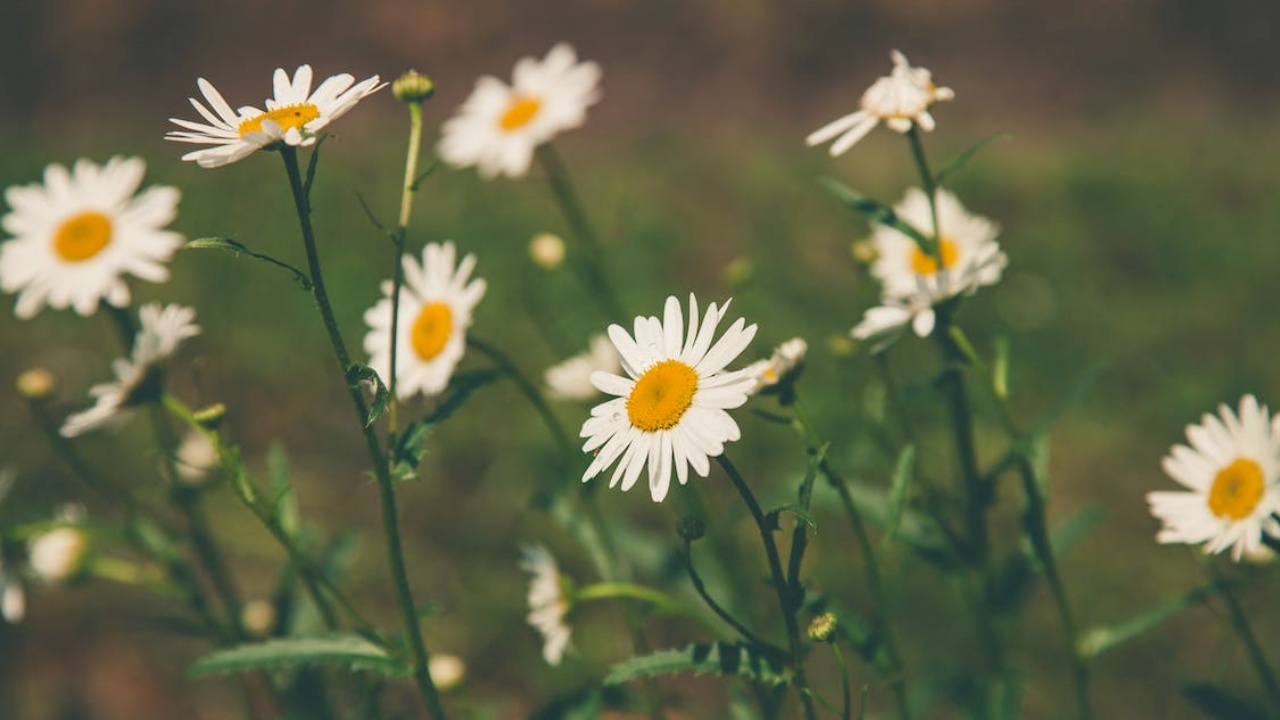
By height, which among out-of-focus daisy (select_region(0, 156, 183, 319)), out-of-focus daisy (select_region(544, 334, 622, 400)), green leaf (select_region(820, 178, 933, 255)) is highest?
out-of-focus daisy (select_region(0, 156, 183, 319))

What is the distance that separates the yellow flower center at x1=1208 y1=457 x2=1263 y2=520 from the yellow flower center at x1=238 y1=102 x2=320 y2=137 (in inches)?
49.2

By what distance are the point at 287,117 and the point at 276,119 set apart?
20mm

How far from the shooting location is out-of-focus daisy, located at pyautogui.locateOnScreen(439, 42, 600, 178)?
221cm

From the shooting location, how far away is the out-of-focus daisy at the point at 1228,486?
133cm

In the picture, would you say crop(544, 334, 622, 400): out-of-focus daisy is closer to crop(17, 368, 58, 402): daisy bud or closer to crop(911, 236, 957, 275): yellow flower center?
crop(911, 236, 957, 275): yellow flower center

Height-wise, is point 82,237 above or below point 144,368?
above

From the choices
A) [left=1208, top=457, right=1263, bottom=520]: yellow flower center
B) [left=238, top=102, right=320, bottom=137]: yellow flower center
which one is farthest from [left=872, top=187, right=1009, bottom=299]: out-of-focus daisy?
[left=238, top=102, right=320, bottom=137]: yellow flower center

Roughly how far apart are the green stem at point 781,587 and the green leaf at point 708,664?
23 mm

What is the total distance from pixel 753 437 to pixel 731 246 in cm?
106

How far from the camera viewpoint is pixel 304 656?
4.53ft

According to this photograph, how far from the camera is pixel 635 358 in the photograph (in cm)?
127

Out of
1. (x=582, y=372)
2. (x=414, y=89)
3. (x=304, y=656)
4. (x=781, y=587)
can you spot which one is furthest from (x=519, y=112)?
(x=781, y=587)

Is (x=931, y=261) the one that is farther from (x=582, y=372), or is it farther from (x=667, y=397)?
(x=667, y=397)

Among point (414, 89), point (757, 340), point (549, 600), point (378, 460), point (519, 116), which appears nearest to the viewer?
point (378, 460)
